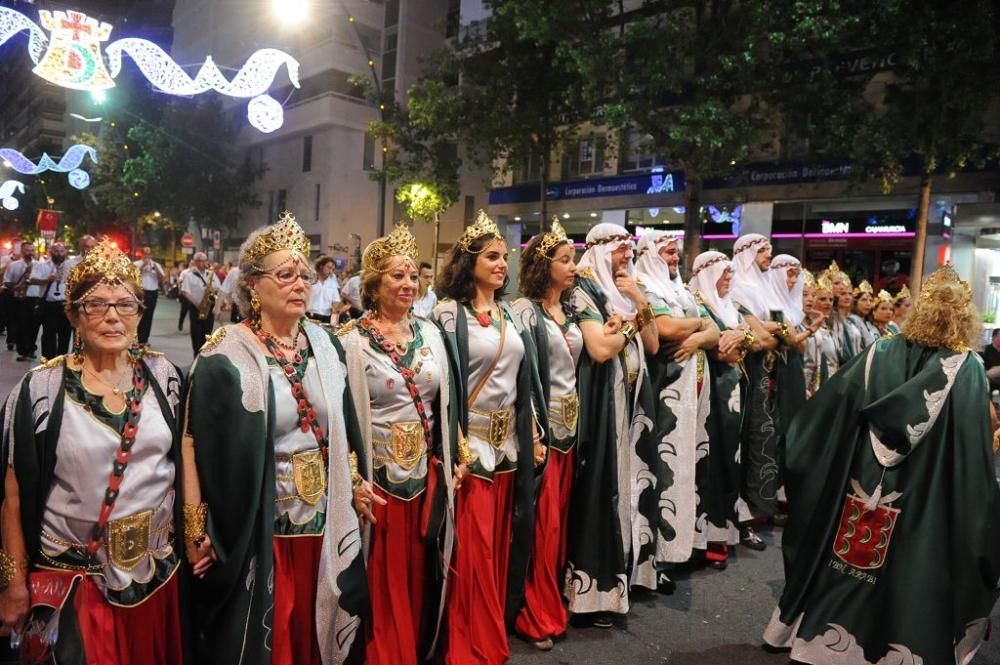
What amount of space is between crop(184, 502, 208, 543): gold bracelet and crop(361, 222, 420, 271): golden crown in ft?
4.20

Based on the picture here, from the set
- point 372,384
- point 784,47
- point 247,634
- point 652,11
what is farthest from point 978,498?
point 652,11

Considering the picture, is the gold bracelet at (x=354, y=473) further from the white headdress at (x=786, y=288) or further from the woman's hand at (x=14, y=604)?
the white headdress at (x=786, y=288)

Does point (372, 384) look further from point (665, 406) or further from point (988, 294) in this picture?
point (988, 294)

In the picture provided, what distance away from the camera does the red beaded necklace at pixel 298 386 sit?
105 inches

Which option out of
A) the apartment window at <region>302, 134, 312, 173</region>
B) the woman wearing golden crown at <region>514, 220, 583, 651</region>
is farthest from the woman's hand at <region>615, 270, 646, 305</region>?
the apartment window at <region>302, 134, 312, 173</region>

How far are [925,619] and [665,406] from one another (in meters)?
1.79

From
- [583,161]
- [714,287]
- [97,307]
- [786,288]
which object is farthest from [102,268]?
[583,161]

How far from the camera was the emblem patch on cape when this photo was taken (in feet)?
11.1

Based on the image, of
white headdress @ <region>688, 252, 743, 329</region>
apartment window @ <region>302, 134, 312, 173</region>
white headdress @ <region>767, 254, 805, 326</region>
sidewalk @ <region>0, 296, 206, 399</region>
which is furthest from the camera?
apartment window @ <region>302, 134, 312, 173</region>

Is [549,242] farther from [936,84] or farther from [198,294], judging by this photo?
[936,84]

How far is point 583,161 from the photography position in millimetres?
22891

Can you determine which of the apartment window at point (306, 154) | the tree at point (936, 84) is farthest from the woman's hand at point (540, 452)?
the apartment window at point (306, 154)

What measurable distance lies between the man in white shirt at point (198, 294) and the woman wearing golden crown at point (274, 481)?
1010 centimetres

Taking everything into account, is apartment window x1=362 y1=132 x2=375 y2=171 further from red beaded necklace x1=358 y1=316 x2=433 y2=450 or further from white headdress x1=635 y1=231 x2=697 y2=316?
red beaded necklace x1=358 y1=316 x2=433 y2=450
